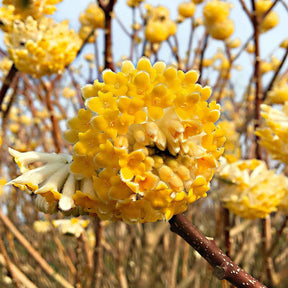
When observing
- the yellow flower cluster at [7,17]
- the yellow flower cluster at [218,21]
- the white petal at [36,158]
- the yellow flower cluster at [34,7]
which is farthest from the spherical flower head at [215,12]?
the white petal at [36,158]

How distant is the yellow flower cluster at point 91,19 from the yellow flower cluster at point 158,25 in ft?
Answer: 0.74

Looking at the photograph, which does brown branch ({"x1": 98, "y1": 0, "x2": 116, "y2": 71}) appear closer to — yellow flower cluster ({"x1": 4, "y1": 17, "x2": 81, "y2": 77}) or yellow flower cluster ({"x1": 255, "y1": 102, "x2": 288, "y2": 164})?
yellow flower cluster ({"x1": 4, "y1": 17, "x2": 81, "y2": 77})

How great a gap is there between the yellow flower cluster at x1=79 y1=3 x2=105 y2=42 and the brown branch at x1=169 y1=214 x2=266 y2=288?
4.08ft

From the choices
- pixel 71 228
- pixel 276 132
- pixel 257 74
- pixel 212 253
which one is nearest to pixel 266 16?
pixel 257 74

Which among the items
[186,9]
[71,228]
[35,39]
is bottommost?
[71,228]

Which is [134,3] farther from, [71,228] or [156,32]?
[71,228]

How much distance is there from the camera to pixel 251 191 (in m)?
0.97

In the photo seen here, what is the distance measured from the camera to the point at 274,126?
69 cm

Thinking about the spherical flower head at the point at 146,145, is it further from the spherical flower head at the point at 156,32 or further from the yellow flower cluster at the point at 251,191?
the spherical flower head at the point at 156,32

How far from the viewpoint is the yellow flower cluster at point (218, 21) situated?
1353 millimetres

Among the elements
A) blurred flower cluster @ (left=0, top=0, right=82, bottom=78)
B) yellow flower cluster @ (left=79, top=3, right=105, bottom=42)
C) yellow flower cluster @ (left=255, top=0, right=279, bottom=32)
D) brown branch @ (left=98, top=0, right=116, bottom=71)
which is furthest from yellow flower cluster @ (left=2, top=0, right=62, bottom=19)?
yellow flower cluster @ (left=255, top=0, right=279, bottom=32)

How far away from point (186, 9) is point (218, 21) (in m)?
0.30

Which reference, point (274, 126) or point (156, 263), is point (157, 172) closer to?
point (274, 126)

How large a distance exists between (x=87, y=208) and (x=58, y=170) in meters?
0.08
